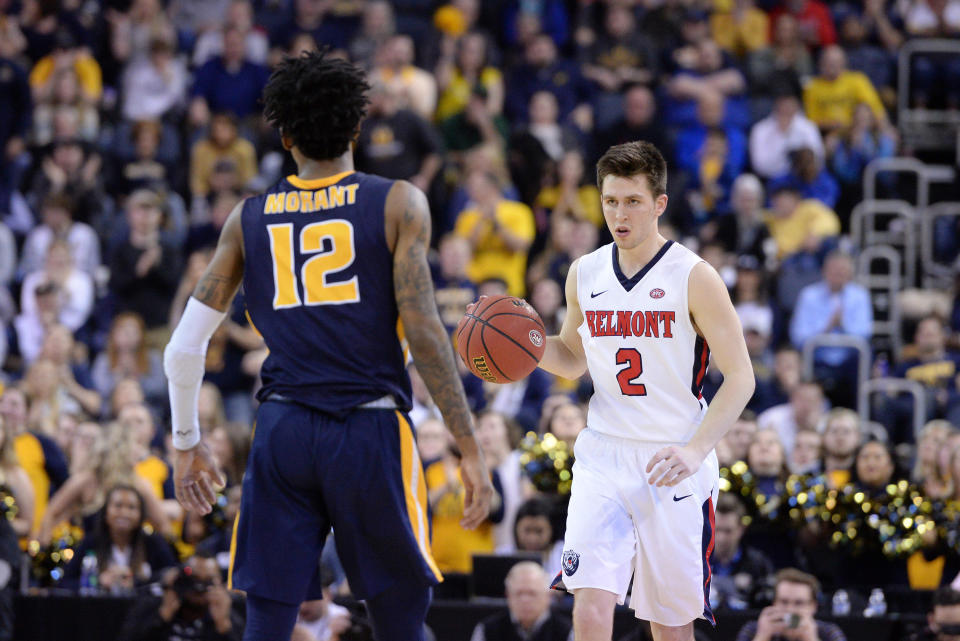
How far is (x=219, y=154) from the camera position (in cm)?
1370

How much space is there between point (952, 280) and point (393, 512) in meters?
10.4

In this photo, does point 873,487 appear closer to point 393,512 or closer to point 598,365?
point 598,365

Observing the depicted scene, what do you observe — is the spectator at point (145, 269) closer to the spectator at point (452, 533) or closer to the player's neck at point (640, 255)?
the spectator at point (452, 533)

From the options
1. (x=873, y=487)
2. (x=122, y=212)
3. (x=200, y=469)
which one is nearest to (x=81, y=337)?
(x=122, y=212)

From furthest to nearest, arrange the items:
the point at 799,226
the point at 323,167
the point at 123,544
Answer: the point at 799,226 → the point at 123,544 → the point at 323,167

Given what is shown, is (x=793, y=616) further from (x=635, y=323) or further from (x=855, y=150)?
(x=855, y=150)

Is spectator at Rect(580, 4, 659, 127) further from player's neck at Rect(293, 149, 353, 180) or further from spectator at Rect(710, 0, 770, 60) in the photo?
player's neck at Rect(293, 149, 353, 180)

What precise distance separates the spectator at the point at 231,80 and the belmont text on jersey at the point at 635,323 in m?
9.59

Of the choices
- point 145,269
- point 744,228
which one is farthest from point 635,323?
point 744,228

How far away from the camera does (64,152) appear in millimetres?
13344

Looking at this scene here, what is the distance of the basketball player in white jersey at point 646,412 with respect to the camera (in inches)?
209

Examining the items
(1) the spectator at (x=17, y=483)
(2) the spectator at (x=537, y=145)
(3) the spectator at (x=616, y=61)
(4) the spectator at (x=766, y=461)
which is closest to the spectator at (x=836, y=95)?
(3) the spectator at (x=616, y=61)

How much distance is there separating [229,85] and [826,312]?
21.3 ft

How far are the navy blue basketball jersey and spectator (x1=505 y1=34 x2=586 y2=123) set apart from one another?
10.2 m
